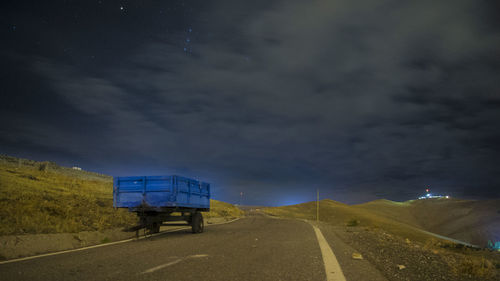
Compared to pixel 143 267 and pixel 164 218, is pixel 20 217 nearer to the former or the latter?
pixel 164 218

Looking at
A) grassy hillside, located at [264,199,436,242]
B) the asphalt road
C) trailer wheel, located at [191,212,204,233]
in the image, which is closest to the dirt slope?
grassy hillside, located at [264,199,436,242]

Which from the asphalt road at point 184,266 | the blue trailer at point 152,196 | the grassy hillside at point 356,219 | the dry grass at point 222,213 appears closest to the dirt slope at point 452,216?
the grassy hillside at point 356,219

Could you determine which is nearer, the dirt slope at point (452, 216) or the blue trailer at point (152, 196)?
the blue trailer at point (152, 196)

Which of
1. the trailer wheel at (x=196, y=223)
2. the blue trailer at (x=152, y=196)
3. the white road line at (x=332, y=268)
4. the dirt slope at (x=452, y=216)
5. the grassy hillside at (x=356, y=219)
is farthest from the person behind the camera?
the dirt slope at (x=452, y=216)

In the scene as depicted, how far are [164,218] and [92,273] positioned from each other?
24.5 ft

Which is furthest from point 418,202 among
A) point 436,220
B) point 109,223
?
point 109,223

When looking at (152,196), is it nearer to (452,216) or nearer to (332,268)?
(332,268)

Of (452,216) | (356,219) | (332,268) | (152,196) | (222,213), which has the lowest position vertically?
(452,216)

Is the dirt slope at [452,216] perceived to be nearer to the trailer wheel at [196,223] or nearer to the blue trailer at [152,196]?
the trailer wheel at [196,223]

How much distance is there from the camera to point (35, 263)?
22.4 ft

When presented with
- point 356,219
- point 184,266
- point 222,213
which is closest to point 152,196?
point 184,266

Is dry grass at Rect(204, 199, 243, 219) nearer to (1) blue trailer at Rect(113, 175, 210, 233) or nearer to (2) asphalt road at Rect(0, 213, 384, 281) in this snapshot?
(1) blue trailer at Rect(113, 175, 210, 233)

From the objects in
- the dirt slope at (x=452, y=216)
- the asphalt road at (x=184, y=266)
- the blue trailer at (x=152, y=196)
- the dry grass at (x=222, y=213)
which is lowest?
the dirt slope at (x=452, y=216)

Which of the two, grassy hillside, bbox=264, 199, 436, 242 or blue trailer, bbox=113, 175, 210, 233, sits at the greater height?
blue trailer, bbox=113, 175, 210, 233
